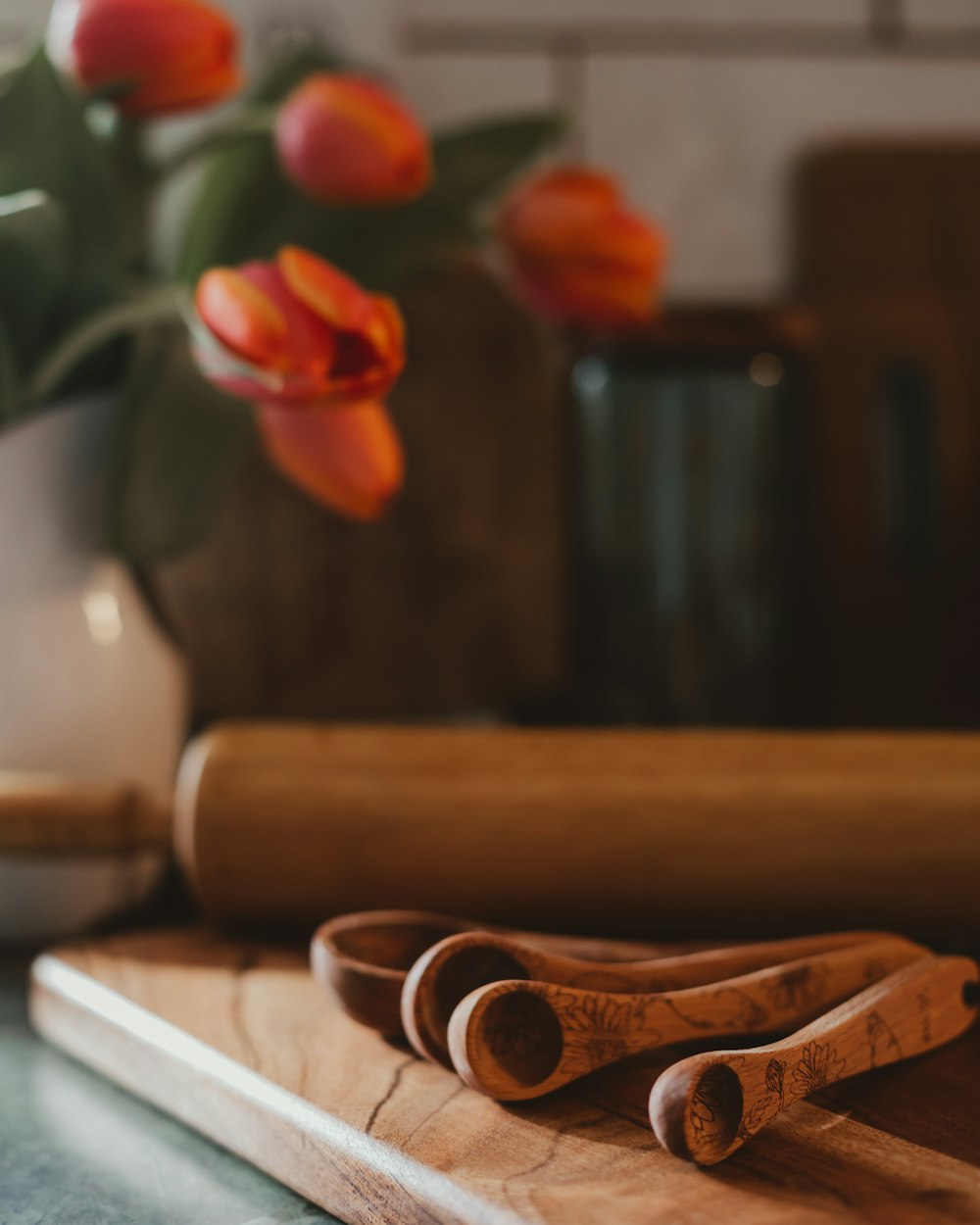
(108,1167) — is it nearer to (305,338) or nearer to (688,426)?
(305,338)

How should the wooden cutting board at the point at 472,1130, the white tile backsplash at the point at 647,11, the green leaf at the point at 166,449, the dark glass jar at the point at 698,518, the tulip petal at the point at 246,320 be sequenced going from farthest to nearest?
the white tile backsplash at the point at 647,11 → the dark glass jar at the point at 698,518 → the green leaf at the point at 166,449 → the tulip petal at the point at 246,320 → the wooden cutting board at the point at 472,1130

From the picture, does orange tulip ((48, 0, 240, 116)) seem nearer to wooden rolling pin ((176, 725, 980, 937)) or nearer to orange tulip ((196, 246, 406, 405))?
orange tulip ((196, 246, 406, 405))

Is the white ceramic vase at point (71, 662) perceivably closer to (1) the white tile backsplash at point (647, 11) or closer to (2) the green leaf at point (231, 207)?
(2) the green leaf at point (231, 207)

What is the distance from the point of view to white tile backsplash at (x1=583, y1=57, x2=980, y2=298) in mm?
910

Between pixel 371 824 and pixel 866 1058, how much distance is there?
19 cm

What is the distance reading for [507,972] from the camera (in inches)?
12.2

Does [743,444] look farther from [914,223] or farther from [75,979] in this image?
[75,979]

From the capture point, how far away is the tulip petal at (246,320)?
0.41m

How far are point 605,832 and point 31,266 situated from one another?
1.03 ft

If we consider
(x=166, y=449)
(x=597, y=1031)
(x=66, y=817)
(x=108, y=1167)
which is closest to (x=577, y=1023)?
(x=597, y=1031)

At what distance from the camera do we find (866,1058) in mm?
292

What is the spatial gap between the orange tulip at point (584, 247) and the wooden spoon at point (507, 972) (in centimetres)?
34

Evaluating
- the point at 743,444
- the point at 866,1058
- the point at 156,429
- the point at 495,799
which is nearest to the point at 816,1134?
the point at 866,1058

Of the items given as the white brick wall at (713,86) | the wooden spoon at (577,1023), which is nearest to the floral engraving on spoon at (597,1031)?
the wooden spoon at (577,1023)
